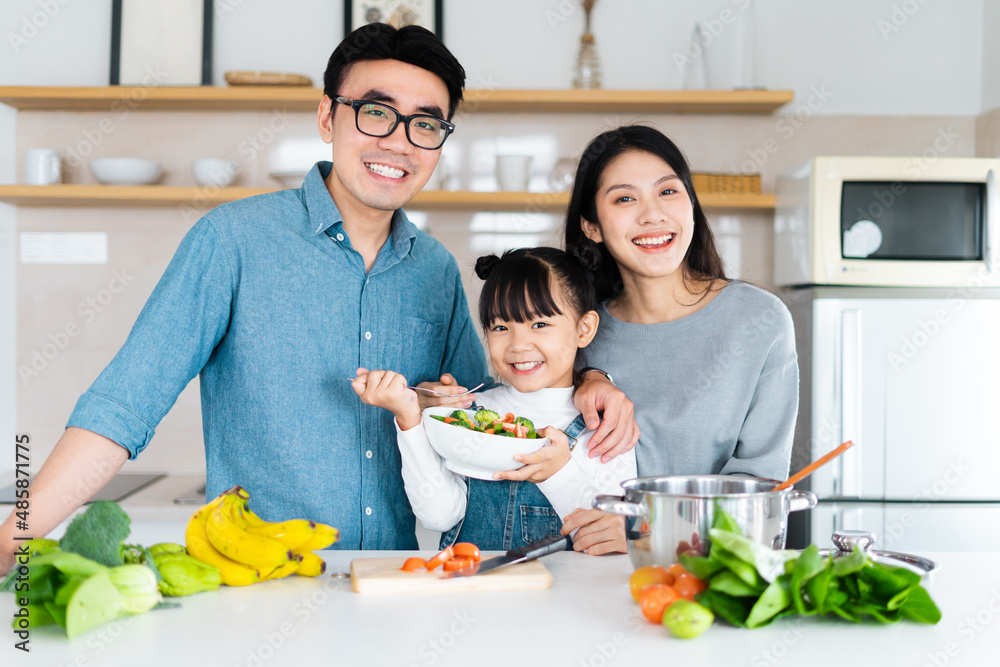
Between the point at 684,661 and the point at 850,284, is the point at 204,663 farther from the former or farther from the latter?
the point at 850,284

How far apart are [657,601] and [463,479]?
2.00 feet

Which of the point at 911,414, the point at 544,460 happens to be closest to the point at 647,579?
the point at 544,460

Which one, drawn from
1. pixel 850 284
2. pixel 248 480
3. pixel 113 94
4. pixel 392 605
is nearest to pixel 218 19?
pixel 113 94

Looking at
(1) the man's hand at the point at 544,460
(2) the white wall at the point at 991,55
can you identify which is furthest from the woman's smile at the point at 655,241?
(2) the white wall at the point at 991,55

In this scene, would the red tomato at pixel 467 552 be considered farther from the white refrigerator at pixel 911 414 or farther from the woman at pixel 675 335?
the white refrigerator at pixel 911 414

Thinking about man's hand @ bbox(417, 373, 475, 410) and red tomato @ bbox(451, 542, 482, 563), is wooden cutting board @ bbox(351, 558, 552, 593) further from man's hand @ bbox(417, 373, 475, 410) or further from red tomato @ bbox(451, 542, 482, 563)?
man's hand @ bbox(417, 373, 475, 410)

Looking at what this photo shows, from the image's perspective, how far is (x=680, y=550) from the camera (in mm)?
866

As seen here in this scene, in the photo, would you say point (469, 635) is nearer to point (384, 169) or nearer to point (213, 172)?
point (384, 169)

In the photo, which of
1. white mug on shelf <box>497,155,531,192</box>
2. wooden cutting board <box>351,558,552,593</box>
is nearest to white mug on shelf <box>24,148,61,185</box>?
white mug on shelf <box>497,155,531,192</box>

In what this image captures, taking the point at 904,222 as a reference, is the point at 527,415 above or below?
below

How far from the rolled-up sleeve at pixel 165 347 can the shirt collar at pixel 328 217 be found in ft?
0.57

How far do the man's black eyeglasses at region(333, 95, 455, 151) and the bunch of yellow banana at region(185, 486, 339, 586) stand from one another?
678mm

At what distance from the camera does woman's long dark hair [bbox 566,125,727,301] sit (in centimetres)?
147

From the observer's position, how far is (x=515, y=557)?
98 centimetres
